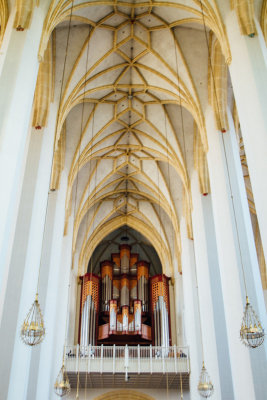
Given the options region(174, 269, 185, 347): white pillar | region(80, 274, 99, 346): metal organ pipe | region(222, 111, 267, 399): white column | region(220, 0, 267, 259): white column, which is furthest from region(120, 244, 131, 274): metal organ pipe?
region(220, 0, 267, 259): white column

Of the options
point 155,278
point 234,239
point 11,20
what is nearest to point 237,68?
point 234,239

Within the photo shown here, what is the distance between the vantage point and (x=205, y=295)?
537 inches

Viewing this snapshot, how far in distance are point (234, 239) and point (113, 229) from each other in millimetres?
14258

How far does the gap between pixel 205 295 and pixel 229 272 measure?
3734 millimetres

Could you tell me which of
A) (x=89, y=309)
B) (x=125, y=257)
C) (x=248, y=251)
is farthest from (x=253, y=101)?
(x=125, y=257)

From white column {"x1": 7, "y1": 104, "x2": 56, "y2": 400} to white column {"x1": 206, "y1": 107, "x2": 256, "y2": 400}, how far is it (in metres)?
4.78

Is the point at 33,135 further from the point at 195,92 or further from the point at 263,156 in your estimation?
the point at 263,156

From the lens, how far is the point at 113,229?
78.7 feet

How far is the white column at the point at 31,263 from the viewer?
881cm

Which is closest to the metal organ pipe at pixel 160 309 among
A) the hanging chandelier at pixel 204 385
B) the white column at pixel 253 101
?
the hanging chandelier at pixel 204 385

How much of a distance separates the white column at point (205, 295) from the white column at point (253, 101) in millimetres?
5976

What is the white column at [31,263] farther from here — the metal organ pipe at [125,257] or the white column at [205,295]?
the metal organ pipe at [125,257]

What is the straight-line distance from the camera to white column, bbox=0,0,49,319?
7223 millimetres

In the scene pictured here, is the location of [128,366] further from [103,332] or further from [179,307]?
[179,307]
